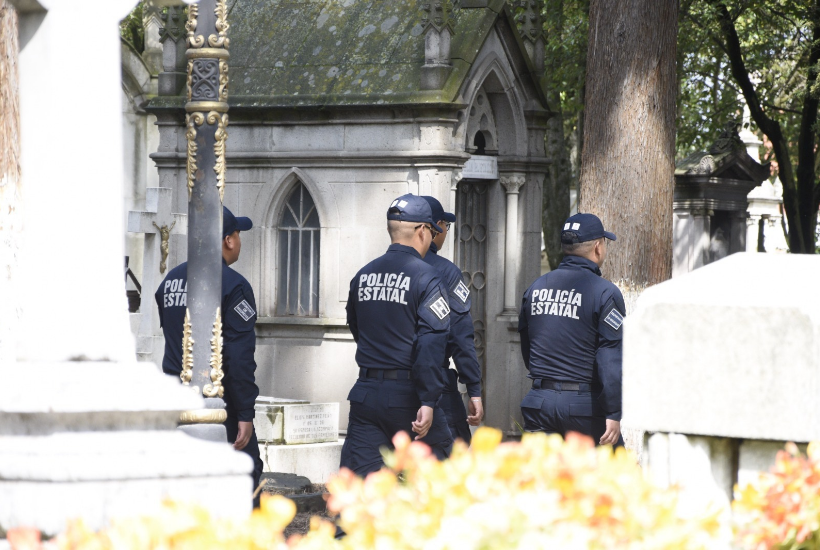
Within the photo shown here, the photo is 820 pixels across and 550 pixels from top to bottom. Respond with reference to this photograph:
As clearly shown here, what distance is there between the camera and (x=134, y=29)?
80.7 feet

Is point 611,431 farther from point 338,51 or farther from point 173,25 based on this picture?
point 173,25

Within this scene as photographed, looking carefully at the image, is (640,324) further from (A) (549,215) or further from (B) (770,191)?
(B) (770,191)

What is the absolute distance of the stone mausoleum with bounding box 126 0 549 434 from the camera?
10969 mm

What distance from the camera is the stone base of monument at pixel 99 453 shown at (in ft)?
11.3

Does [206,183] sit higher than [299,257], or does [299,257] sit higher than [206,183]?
[206,183]

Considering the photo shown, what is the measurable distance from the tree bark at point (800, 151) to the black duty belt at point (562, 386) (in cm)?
1133

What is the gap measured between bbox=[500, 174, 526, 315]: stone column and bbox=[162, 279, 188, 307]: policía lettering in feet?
17.3

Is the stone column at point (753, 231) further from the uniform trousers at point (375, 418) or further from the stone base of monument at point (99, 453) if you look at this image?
the stone base of monument at point (99, 453)

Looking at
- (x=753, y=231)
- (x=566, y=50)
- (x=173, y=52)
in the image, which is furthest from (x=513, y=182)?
(x=753, y=231)

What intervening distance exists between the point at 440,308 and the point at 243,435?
4.31 feet

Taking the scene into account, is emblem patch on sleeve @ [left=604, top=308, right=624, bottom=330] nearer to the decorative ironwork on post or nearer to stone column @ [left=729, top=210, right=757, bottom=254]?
the decorative ironwork on post

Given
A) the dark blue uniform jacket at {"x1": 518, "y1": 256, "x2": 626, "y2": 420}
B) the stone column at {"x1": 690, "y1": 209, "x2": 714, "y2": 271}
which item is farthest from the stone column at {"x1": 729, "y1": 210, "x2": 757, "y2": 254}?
the dark blue uniform jacket at {"x1": 518, "y1": 256, "x2": 626, "y2": 420}

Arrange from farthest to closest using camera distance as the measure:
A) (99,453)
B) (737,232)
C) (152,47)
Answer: (737,232), (152,47), (99,453)

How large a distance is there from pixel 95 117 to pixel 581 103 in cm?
1519
